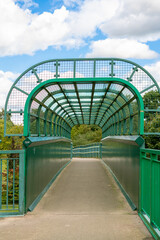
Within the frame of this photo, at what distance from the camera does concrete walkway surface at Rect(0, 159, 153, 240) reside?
4655 mm

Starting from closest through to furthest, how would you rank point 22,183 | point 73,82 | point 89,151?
1. point 22,183
2. point 73,82
3. point 89,151

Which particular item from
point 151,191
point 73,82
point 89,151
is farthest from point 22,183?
point 89,151

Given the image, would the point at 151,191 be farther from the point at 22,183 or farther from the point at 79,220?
the point at 22,183

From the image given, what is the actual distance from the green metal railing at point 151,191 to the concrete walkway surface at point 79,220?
0.59 ft

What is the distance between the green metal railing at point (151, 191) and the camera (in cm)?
423

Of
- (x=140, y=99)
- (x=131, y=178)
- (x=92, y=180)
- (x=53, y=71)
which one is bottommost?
(x=92, y=180)

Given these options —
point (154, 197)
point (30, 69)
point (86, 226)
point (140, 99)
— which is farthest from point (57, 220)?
point (30, 69)

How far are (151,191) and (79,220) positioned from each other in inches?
66.0

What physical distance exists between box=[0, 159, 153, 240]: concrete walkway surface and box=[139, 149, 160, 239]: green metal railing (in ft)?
0.59

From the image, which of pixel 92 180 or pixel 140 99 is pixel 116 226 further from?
pixel 92 180

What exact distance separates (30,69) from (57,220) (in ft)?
13.3

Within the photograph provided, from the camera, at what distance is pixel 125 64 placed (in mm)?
7855

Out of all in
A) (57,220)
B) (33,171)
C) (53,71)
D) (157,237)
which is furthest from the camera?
(53,71)

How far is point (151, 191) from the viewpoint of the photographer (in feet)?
15.0
